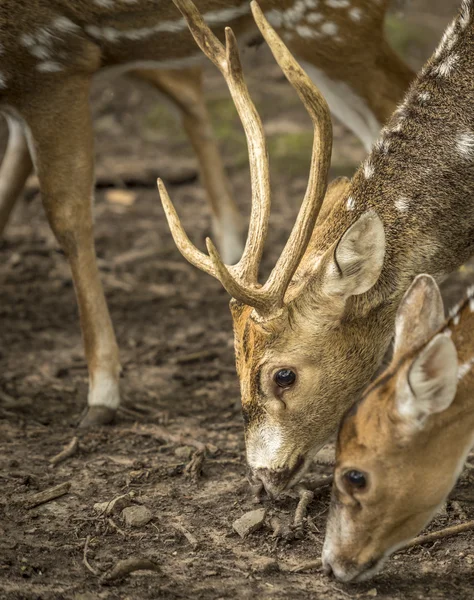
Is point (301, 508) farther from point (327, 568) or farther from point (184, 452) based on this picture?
point (184, 452)

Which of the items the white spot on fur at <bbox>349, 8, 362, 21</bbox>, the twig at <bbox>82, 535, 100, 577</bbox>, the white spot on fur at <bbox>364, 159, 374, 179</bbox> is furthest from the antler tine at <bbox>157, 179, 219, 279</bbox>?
the white spot on fur at <bbox>349, 8, 362, 21</bbox>

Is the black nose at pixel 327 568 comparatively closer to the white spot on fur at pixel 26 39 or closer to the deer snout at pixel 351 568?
the deer snout at pixel 351 568

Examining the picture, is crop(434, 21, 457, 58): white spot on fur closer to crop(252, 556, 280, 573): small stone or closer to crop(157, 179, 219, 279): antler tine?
crop(157, 179, 219, 279): antler tine

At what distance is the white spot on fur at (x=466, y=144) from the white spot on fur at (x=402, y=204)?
0.32 metres

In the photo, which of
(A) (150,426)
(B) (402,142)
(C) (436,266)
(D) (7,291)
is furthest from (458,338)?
(D) (7,291)

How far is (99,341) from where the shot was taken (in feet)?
17.3

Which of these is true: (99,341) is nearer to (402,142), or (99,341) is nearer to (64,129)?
(64,129)

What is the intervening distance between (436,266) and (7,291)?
3605mm

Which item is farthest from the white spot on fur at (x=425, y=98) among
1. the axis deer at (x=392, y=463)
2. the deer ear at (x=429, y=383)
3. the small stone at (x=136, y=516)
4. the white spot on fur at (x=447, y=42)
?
the small stone at (x=136, y=516)

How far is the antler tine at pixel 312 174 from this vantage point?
4031mm

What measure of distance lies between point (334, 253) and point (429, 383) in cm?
85

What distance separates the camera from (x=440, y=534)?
3.83 meters

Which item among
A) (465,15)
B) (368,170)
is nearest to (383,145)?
(368,170)

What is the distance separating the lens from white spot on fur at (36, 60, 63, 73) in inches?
192
